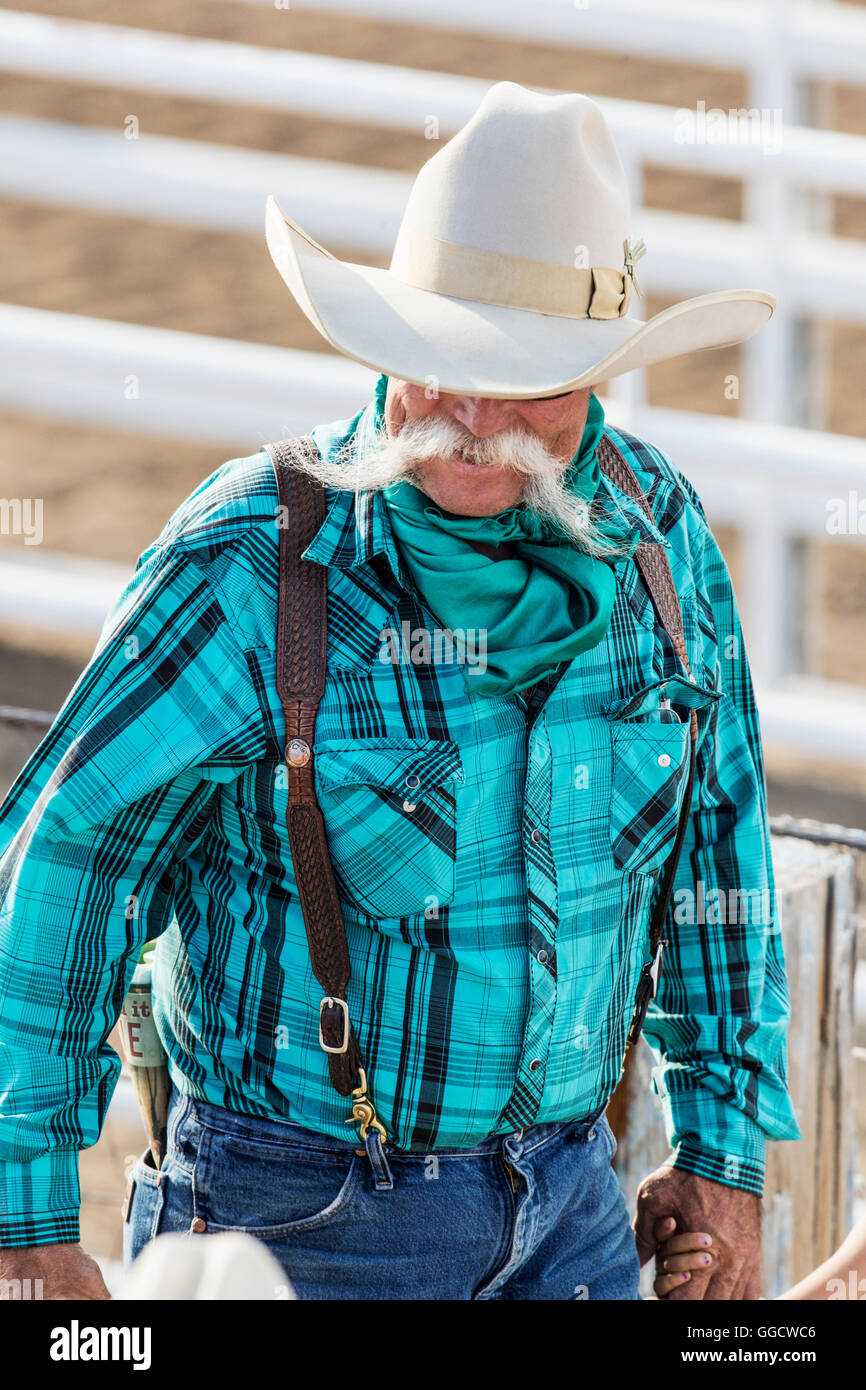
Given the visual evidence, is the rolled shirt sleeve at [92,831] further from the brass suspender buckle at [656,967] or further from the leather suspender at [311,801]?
the brass suspender buckle at [656,967]

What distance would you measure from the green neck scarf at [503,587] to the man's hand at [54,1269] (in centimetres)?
62

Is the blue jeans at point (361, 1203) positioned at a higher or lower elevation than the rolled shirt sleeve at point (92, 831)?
lower

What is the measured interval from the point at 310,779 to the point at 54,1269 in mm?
493

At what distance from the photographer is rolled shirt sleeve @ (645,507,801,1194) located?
185 cm

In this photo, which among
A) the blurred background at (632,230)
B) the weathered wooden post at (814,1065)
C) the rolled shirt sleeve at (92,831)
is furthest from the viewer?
the blurred background at (632,230)

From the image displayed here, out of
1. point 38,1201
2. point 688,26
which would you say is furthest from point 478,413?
point 688,26

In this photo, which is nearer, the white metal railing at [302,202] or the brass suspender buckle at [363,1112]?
the brass suspender buckle at [363,1112]

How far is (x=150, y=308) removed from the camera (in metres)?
9.47

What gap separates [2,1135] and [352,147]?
11.6 m

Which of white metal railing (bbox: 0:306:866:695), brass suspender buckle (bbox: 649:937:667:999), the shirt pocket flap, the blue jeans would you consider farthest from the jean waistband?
white metal railing (bbox: 0:306:866:695)

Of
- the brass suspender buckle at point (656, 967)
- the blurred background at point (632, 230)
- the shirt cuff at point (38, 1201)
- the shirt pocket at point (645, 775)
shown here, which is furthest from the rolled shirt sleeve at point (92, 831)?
the blurred background at point (632, 230)

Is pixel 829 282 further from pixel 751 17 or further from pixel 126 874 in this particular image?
pixel 126 874

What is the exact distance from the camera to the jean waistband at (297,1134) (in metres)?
1.61

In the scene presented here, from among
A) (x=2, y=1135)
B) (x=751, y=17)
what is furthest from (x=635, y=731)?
(x=751, y=17)
